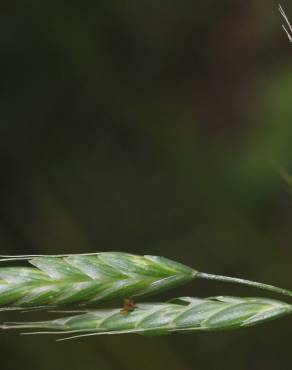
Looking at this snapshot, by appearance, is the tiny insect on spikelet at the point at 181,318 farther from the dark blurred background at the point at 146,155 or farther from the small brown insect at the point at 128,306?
the dark blurred background at the point at 146,155

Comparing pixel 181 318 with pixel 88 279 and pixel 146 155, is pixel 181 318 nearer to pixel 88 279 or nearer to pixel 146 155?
pixel 88 279

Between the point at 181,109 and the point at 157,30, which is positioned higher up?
the point at 157,30

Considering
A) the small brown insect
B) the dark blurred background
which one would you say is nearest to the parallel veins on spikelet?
the small brown insect

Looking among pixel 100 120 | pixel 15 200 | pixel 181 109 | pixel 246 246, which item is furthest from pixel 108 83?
pixel 246 246

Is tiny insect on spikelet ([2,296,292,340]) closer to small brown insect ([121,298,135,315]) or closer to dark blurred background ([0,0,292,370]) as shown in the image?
small brown insect ([121,298,135,315])

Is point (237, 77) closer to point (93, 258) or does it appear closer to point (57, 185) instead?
point (57, 185)

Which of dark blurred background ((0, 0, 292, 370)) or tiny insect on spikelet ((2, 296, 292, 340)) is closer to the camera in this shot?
tiny insect on spikelet ((2, 296, 292, 340))
